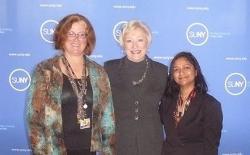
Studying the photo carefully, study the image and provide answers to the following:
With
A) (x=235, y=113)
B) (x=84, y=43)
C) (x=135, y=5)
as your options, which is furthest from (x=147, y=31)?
(x=235, y=113)

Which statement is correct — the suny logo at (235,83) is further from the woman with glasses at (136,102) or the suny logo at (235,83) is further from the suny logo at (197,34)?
the woman with glasses at (136,102)

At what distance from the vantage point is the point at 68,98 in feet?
8.67

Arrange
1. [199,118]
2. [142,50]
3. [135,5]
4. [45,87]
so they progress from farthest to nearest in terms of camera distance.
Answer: [135,5], [142,50], [199,118], [45,87]

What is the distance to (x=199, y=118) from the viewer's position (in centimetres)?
281

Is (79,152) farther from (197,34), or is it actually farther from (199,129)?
(197,34)

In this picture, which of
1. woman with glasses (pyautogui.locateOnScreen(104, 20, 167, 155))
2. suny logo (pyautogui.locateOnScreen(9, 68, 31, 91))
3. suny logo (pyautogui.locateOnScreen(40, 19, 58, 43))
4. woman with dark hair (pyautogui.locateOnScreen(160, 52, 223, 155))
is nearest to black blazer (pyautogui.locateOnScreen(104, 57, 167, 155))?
woman with glasses (pyautogui.locateOnScreen(104, 20, 167, 155))

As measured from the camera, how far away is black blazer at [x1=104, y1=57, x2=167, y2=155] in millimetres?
3043

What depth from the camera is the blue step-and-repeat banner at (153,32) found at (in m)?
3.92

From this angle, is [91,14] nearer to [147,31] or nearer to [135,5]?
[135,5]

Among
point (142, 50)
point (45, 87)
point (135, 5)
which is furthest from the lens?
point (135, 5)

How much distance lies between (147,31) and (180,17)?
103cm

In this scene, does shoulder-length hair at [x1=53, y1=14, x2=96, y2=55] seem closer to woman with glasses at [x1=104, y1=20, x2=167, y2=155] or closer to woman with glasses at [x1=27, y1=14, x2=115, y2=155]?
woman with glasses at [x1=27, y1=14, x2=115, y2=155]

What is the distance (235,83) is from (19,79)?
6.80ft

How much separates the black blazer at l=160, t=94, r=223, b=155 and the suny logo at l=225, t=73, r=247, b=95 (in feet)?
4.10
